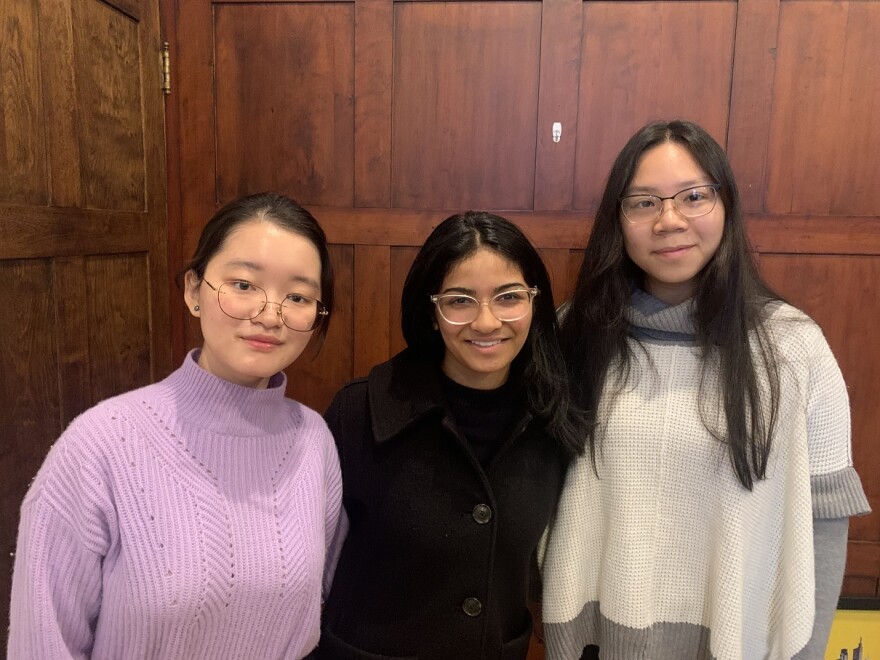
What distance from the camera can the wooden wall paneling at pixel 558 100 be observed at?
1.66 metres

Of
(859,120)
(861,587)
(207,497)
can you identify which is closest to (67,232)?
(207,497)

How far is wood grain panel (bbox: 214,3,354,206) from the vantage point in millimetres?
1733

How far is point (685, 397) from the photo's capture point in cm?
129

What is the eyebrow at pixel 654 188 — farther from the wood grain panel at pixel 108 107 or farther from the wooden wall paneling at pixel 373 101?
the wood grain panel at pixel 108 107

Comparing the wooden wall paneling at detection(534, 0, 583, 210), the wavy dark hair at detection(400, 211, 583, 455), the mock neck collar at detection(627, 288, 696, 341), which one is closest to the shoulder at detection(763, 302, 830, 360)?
the mock neck collar at detection(627, 288, 696, 341)

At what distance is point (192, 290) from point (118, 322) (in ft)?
2.26

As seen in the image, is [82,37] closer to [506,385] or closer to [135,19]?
[135,19]

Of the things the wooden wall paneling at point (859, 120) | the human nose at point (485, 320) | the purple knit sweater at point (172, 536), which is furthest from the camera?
the wooden wall paneling at point (859, 120)

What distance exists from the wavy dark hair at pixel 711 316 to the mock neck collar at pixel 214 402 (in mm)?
698

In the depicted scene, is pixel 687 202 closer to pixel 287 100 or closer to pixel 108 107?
pixel 287 100

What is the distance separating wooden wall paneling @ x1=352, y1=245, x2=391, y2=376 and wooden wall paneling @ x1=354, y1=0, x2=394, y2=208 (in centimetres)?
15

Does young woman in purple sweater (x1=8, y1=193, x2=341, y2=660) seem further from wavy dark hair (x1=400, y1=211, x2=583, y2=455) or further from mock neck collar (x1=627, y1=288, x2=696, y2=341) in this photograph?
mock neck collar (x1=627, y1=288, x2=696, y2=341)

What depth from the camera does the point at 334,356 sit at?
73.1 inches

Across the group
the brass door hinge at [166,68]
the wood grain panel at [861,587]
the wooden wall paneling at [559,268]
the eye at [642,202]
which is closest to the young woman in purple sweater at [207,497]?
the eye at [642,202]
